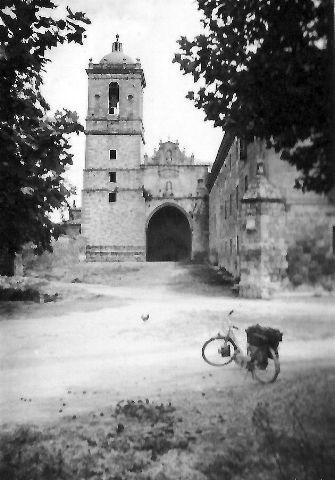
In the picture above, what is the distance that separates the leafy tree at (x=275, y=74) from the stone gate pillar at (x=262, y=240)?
8.69 ft

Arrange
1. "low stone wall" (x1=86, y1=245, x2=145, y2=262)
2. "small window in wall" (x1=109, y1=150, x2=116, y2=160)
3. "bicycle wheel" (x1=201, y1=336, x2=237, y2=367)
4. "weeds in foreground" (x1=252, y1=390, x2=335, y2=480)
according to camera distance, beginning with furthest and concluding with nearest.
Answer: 1. "small window in wall" (x1=109, y1=150, x2=116, y2=160)
2. "low stone wall" (x1=86, y1=245, x2=145, y2=262)
3. "bicycle wheel" (x1=201, y1=336, x2=237, y2=367)
4. "weeds in foreground" (x1=252, y1=390, x2=335, y2=480)

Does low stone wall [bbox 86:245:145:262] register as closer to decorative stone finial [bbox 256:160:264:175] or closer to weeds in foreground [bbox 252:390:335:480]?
decorative stone finial [bbox 256:160:264:175]

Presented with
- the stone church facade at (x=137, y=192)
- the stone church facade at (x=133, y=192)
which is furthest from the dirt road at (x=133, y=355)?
the stone church facade at (x=133, y=192)

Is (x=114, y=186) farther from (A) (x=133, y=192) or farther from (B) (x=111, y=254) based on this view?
(B) (x=111, y=254)

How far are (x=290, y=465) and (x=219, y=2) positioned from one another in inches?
208

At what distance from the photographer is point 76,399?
5.15m

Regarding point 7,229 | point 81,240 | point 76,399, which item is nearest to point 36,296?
point 7,229

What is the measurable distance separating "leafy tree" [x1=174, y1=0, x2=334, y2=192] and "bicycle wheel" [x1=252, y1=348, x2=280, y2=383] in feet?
7.78

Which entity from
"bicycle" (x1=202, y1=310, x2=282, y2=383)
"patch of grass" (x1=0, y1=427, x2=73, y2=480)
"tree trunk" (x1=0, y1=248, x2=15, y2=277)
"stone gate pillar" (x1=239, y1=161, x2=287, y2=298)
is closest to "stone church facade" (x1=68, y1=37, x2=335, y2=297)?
"stone gate pillar" (x1=239, y1=161, x2=287, y2=298)

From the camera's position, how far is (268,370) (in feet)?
17.8

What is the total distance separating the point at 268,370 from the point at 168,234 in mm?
30284

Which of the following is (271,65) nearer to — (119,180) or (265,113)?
(265,113)

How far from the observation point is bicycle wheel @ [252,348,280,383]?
534 cm

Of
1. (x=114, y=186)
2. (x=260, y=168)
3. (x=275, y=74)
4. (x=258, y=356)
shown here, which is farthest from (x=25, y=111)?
(x=114, y=186)
